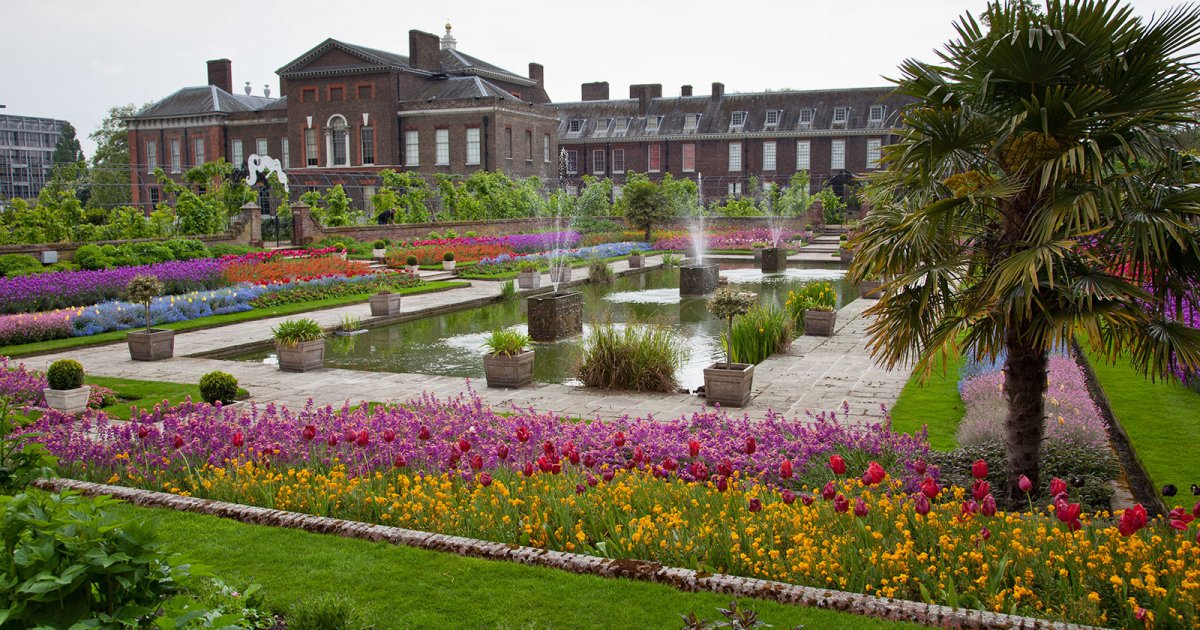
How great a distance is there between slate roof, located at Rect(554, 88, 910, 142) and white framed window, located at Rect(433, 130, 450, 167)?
1017 centimetres

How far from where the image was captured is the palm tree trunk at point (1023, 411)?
20.1 ft

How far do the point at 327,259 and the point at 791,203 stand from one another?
99.1 ft

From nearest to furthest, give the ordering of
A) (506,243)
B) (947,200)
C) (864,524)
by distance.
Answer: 1. (864,524)
2. (947,200)
3. (506,243)

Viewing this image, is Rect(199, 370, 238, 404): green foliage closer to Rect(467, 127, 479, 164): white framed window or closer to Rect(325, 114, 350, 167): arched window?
Rect(467, 127, 479, 164): white framed window

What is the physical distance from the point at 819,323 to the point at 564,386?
5483 mm

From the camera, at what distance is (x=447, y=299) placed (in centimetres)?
2108

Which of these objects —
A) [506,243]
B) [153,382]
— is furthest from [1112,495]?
[506,243]

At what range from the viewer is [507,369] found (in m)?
11.5

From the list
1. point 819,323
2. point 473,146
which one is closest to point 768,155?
point 473,146

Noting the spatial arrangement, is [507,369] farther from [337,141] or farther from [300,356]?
[337,141]

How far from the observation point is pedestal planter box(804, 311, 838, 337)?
15.3 metres

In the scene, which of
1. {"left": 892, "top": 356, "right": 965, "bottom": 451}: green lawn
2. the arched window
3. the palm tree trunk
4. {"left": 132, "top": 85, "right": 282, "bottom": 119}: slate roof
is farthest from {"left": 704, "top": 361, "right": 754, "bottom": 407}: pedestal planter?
{"left": 132, "top": 85, "right": 282, "bottom": 119}: slate roof

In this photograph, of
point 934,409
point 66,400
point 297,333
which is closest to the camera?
point 934,409

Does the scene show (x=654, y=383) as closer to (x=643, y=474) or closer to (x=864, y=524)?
(x=643, y=474)
